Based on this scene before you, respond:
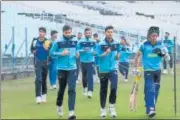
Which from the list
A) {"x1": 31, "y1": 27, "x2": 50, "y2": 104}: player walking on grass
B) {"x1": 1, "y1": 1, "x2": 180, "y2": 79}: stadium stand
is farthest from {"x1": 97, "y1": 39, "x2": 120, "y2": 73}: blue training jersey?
{"x1": 1, "y1": 1, "x2": 180, "y2": 79}: stadium stand

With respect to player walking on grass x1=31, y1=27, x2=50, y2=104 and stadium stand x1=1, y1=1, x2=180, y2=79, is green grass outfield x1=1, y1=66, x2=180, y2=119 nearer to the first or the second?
player walking on grass x1=31, y1=27, x2=50, y2=104

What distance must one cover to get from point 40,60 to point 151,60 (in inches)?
168

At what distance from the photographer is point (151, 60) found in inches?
492

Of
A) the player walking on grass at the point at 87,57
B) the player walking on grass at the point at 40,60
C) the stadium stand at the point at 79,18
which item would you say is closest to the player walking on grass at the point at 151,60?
the player walking on grass at the point at 40,60

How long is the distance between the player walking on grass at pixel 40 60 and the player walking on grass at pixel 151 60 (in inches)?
148

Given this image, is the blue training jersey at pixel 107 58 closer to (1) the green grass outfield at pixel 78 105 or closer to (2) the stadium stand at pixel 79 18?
(1) the green grass outfield at pixel 78 105

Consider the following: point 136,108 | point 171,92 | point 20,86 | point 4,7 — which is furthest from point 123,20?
point 136,108

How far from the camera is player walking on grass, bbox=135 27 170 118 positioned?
1234 cm

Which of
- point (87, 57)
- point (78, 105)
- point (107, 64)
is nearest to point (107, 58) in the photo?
point (107, 64)

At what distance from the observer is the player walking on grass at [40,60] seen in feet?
51.1

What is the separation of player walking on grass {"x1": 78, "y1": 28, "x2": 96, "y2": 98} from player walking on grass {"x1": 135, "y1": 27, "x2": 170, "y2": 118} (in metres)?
4.41

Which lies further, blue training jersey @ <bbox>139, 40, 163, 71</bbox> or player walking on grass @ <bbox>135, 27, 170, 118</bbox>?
blue training jersey @ <bbox>139, 40, 163, 71</bbox>

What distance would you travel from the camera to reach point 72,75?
1242 cm

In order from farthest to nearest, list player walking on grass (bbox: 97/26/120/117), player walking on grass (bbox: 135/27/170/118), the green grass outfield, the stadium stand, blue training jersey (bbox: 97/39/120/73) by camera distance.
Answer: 1. the stadium stand
2. the green grass outfield
3. blue training jersey (bbox: 97/39/120/73)
4. player walking on grass (bbox: 97/26/120/117)
5. player walking on grass (bbox: 135/27/170/118)
